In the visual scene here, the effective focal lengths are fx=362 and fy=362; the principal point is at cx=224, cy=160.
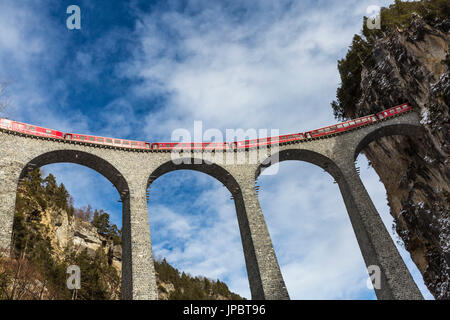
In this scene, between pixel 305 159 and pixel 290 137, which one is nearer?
pixel 290 137

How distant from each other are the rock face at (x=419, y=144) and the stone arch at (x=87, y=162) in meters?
25.4

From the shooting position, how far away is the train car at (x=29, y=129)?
24703 millimetres

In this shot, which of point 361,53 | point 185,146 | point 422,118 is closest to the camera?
point 185,146

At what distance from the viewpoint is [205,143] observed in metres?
30.0

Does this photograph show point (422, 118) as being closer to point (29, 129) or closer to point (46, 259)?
→ point (29, 129)

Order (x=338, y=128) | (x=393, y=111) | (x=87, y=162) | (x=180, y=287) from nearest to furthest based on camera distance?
(x=87, y=162)
(x=338, y=128)
(x=393, y=111)
(x=180, y=287)

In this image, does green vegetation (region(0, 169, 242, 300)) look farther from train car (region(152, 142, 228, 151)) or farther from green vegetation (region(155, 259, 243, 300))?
train car (region(152, 142, 228, 151))

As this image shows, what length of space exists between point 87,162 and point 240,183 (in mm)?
11855

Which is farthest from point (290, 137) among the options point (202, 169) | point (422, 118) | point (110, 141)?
point (110, 141)

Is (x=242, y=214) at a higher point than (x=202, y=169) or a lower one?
lower

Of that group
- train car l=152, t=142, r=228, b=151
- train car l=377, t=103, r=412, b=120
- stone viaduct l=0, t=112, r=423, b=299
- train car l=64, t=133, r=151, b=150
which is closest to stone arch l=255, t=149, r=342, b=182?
stone viaduct l=0, t=112, r=423, b=299

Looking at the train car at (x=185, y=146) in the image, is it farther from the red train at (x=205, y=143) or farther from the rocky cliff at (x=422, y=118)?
the rocky cliff at (x=422, y=118)

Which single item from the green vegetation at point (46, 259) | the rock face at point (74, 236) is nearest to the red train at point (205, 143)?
the green vegetation at point (46, 259)

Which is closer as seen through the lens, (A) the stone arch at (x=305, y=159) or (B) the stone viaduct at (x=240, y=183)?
(B) the stone viaduct at (x=240, y=183)
